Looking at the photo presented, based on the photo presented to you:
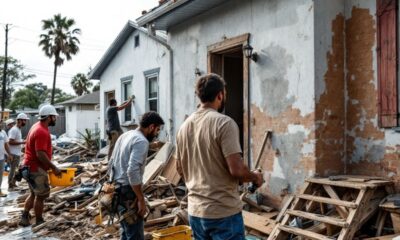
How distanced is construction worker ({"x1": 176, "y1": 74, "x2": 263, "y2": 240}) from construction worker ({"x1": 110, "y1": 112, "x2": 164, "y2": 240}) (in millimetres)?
1264

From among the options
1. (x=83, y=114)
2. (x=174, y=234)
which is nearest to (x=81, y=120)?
(x=83, y=114)

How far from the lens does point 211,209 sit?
2.80 metres

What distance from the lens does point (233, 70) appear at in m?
Result: 9.97

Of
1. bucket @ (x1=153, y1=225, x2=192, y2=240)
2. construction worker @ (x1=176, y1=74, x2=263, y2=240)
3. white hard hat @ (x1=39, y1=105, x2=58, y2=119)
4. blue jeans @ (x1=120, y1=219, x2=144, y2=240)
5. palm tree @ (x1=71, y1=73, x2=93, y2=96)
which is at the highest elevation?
palm tree @ (x1=71, y1=73, x2=93, y2=96)

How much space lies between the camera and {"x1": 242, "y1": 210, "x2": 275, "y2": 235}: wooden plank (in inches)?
236

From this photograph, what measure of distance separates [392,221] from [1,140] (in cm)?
903

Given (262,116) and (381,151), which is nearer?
(381,151)

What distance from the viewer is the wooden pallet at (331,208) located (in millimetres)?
5172

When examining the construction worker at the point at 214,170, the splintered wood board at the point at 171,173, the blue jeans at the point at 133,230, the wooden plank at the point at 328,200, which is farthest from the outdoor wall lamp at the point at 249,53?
the construction worker at the point at 214,170

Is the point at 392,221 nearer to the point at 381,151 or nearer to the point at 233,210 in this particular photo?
the point at 381,151

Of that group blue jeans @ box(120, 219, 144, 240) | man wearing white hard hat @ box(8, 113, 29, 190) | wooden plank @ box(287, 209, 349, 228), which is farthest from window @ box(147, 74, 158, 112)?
blue jeans @ box(120, 219, 144, 240)

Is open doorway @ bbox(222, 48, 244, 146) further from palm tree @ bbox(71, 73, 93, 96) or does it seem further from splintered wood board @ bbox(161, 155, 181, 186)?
palm tree @ bbox(71, 73, 93, 96)

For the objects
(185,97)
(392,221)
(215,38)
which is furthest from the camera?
(185,97)

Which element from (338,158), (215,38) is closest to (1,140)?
(215,38)
